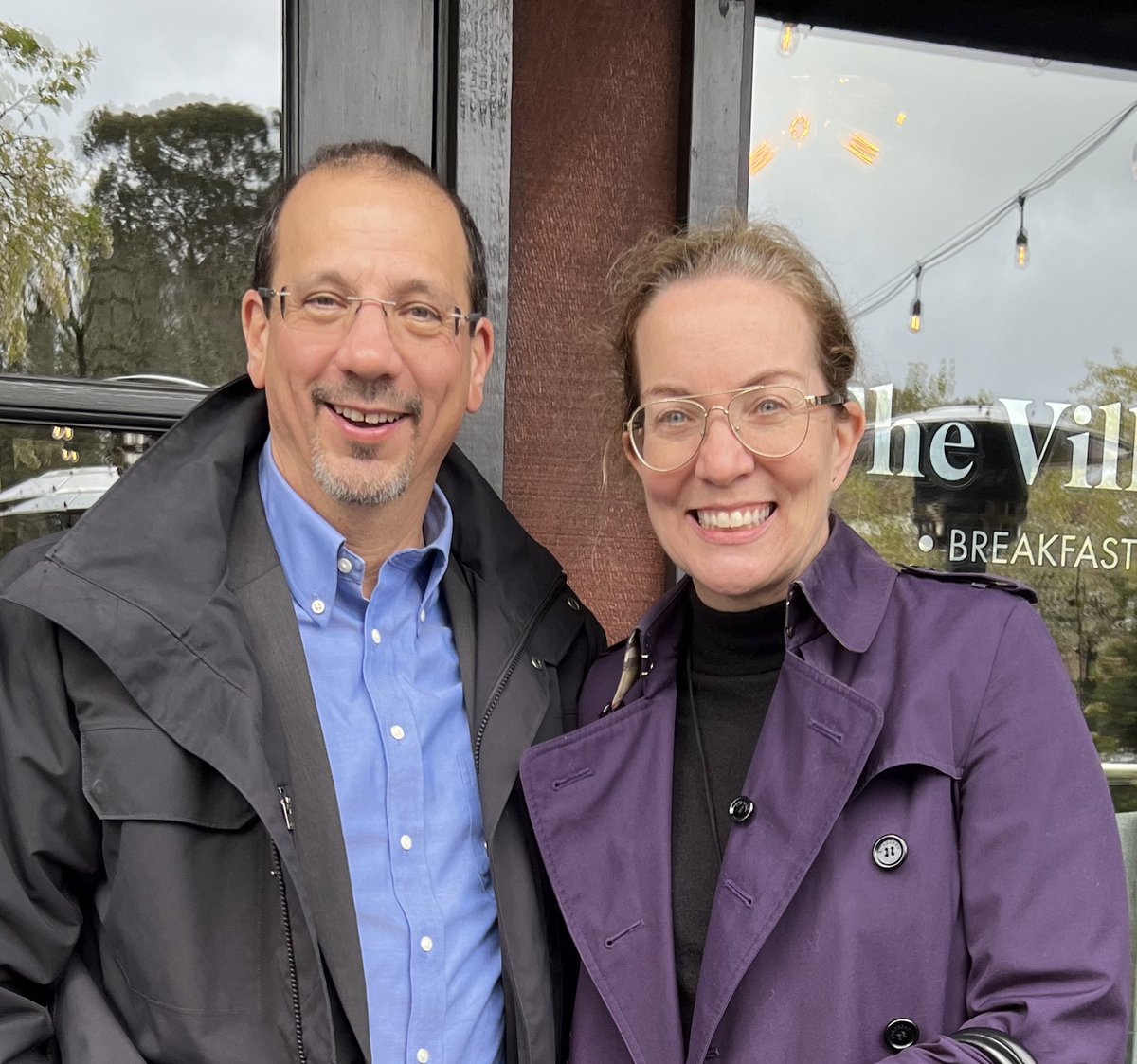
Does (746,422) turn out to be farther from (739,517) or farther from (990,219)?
(990,219)

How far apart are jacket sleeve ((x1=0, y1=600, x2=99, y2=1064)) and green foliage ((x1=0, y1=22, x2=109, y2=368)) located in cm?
71

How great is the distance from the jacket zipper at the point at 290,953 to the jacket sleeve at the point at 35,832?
8.7 inches

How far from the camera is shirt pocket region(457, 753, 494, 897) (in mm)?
1755

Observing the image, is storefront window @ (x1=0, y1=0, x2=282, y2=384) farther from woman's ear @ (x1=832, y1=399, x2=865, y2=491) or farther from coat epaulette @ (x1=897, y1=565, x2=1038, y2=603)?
coat epaulette @ (x1=897, y1=565, x2=1038, y2=603)

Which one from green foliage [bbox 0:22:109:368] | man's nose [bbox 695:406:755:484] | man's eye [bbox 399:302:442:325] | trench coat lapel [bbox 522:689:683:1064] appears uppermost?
green foliage [bbox 0:22:109:368]

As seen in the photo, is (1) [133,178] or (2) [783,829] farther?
(1) [133,178]

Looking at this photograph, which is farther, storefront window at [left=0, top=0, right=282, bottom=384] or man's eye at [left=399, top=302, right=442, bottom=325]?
storefront window at [left=0, top=0, right=282, bottom=384]

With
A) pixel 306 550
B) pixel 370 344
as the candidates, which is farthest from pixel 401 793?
pixel 370 344

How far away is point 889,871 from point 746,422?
1.99ft

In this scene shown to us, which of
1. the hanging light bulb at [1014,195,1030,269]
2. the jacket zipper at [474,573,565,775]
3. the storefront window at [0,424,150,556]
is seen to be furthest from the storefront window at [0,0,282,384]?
the hanging light bulb at [1014,195,1030,269]

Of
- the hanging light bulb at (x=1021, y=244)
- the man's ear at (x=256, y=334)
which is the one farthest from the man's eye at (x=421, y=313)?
the hanging light bulb at (x=1021, y=244)

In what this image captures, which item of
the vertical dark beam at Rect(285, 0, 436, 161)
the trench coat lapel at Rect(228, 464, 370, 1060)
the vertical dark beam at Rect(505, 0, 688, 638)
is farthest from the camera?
the vertical dark beam at Rect(505, 0, 688, 638)

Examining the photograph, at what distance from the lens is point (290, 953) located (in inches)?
59.2

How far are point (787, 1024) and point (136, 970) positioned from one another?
2.56 feet
